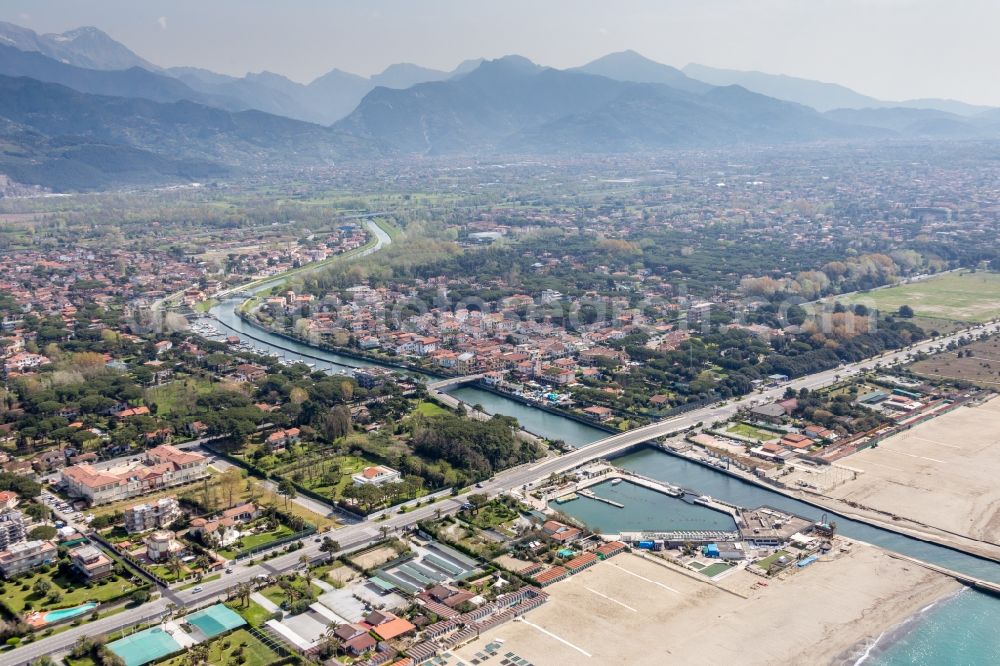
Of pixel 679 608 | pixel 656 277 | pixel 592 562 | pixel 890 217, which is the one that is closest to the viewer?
pixel 679 608

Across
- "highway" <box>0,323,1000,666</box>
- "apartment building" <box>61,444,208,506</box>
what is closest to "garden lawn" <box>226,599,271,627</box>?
"highway" <box>0,323,1000,666</box>

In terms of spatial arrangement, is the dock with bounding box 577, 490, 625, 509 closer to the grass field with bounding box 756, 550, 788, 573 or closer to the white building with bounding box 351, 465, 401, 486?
the grass field with bounding box 756, 550, 788, 573

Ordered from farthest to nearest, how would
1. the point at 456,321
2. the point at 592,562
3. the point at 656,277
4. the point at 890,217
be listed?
the point at 890,217 → the point at 656,277 → the point at 456,321 → the point at 592,562

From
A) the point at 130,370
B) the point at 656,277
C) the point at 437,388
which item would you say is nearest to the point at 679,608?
the point at 437,388

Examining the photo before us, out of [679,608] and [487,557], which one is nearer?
[679,608]

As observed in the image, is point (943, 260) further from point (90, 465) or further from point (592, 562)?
point (90, 465)

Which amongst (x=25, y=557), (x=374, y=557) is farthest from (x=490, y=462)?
(x=25, y=557)
